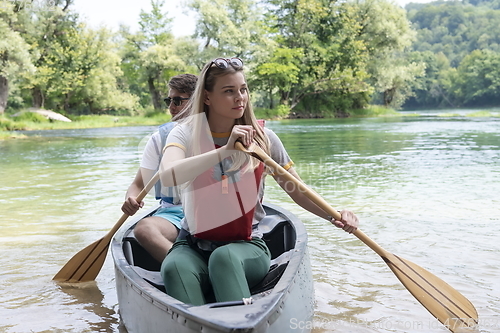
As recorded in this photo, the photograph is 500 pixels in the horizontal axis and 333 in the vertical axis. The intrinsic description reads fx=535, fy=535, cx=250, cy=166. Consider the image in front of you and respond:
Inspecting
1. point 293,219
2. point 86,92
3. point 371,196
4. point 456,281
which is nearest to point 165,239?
point 293,219

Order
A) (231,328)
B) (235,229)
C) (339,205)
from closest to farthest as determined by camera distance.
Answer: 1. (231,328)
2. (235,229)
3. (339,205)

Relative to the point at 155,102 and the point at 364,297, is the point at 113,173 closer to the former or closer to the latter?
the point at 364,297

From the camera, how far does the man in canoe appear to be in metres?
2.77

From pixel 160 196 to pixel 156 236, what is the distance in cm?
53

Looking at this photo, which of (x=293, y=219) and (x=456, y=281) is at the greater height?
(x=293, y=219)

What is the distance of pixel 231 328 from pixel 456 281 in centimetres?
218

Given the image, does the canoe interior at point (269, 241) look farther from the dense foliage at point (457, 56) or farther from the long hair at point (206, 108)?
the dense foliage at point (457, 56)

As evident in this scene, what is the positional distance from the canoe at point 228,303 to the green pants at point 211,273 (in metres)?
0.07

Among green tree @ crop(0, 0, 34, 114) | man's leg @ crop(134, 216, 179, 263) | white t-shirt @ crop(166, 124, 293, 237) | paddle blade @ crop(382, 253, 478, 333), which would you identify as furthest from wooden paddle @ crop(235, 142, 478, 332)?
green tree @ crop(0, 0, 34, 114)

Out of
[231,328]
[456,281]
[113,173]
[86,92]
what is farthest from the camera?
[86,92]

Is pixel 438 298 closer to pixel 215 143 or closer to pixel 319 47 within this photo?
pixel 215 143

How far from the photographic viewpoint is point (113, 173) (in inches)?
356

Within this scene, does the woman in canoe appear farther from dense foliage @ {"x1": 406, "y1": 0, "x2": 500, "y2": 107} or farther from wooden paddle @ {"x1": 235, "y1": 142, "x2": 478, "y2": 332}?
dense foliage @ {"x1": 406, "y1": 0, "x2": 500, "y2": 107}

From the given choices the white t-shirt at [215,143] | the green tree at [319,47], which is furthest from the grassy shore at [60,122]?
the white t-shirt at [215,143]
